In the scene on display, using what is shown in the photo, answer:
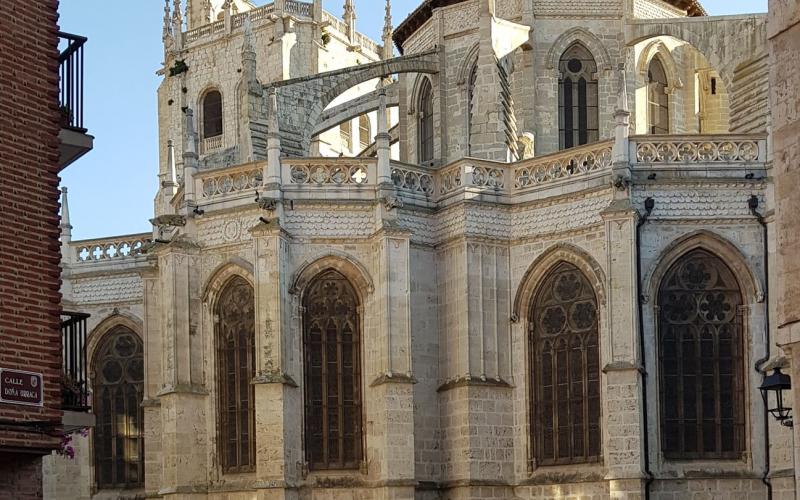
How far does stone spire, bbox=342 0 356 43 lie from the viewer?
58.2m

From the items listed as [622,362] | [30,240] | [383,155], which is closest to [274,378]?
[383,155]

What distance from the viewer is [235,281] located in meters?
31.0

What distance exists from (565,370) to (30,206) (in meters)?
15.4

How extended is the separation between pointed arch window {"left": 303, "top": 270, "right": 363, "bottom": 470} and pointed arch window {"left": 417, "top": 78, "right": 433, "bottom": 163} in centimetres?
769

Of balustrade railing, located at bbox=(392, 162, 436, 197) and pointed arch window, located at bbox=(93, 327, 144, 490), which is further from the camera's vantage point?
pointed arch window, located at bbox=(93, 327, 144, 490)

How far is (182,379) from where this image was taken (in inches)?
1206

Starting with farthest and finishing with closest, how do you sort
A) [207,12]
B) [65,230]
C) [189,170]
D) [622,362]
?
[207,12] → [65,230] → [189,170] → [622,362]

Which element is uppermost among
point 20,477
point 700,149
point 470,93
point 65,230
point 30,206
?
point 470,93

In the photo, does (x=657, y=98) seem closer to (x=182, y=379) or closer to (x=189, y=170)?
(x=189, y=170)

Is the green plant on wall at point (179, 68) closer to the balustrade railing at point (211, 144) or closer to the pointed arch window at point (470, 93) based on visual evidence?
the balustrade railing at point (211, 144)

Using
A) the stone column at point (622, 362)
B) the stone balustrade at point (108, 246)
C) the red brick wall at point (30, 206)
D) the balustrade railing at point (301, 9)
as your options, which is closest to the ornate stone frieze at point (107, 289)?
the stone balustrade at point (108, 246)

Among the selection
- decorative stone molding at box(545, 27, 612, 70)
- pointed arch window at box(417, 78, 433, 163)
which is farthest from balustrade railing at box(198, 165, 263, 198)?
decorative stone molding at box(545, 27, 612, 70)

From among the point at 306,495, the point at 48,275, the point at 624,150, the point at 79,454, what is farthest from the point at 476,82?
the point at 48,275

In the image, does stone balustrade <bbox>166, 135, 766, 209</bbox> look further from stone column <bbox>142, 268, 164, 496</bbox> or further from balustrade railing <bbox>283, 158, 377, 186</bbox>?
stone column <bbox>142, 268, 164, 496</bbox>
